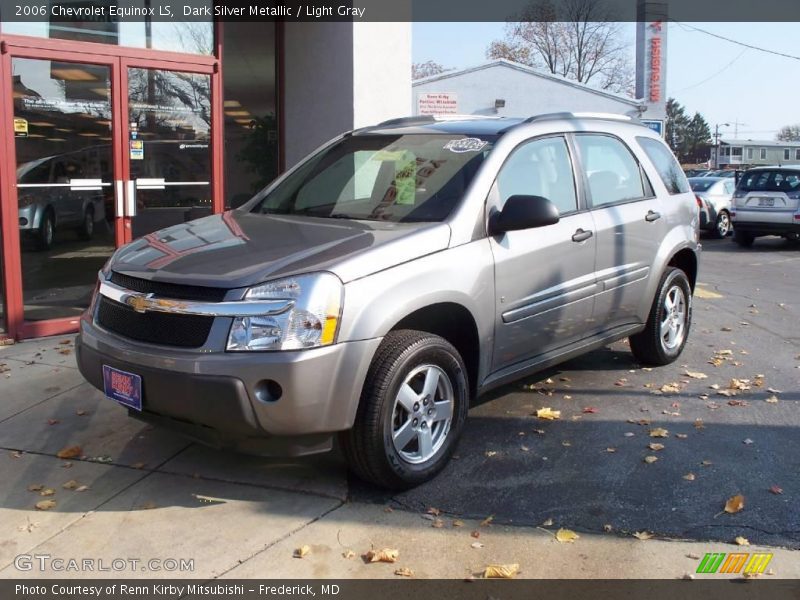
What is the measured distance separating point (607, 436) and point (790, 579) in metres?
1.66

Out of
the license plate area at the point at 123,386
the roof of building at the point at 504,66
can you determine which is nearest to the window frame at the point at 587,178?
the license plate area at the point at 123,386

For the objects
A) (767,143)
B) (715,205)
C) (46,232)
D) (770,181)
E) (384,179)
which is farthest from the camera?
(767,143)

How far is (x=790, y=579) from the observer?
3355mm

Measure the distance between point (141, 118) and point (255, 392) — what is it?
513 cm

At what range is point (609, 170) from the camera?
18.9 ft

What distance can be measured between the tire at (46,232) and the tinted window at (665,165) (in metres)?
5.03

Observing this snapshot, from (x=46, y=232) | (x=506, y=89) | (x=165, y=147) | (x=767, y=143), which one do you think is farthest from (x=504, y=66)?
(x=767, y=143)

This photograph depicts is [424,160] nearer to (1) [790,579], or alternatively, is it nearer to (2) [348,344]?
(2) [348,344]

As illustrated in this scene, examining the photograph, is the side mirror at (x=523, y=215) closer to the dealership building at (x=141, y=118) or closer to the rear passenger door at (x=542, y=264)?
the rear passenger door at (x=542, y=264)

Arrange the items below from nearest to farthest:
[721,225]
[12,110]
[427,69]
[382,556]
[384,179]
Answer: [382,556] < [384,179] < [12,110] < [721,225] < [427,69]

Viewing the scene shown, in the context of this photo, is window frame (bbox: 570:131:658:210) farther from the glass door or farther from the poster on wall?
the poster on wall

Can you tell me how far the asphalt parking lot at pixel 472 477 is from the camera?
376 cm

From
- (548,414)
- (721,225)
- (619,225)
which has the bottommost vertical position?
(548,414)

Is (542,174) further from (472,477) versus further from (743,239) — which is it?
(743,239)
